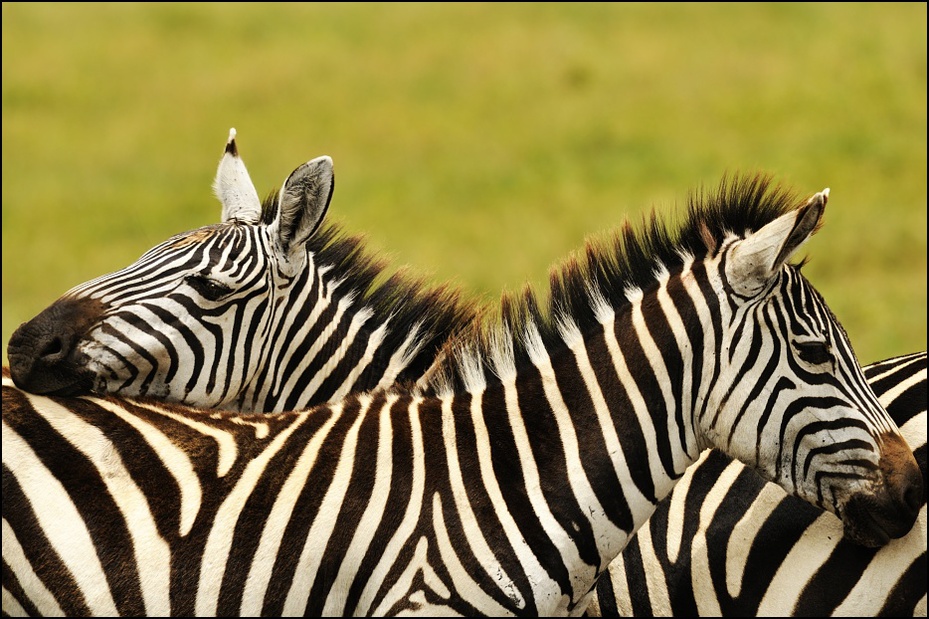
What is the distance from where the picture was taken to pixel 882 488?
182 inches

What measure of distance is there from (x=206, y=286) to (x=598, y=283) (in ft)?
6.11

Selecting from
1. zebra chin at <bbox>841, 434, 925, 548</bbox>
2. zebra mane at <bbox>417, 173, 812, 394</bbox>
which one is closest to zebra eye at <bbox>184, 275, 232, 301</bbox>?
zebra mane at <bbox>417, 173, 812, 394</bbox>

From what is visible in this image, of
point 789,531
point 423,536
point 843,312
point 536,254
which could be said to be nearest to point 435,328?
point 423,536

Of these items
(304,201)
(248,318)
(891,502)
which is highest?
(304,201)

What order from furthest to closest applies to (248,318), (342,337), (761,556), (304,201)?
1. (342,337)
2. (304,201)
3. (248,318)
4. (761,556)

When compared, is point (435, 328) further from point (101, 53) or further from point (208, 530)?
point (101, 53)

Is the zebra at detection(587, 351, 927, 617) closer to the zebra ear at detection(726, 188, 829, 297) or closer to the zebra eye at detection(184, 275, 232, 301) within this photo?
the zebra ear at detection(726, 188, 829, 297)

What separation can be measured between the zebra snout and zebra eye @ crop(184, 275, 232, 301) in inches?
18.7

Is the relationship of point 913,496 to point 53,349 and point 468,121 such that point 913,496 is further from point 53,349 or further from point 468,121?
point 468,121

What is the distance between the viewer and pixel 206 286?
5.42 meters

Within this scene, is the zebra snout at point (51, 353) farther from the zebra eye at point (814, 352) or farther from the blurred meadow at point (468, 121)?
the blurred meadow at point (468, 121)

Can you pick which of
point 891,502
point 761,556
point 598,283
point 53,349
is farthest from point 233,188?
point 891,502

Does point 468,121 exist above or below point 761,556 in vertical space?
above

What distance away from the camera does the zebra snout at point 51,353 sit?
4.96 m
